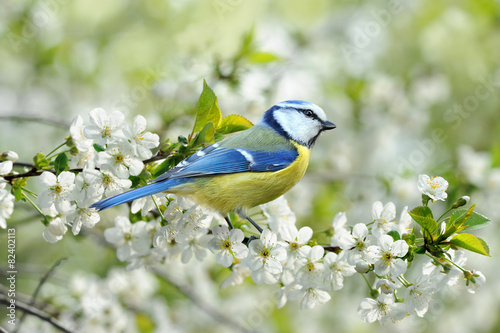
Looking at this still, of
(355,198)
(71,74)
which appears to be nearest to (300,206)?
(355,198)

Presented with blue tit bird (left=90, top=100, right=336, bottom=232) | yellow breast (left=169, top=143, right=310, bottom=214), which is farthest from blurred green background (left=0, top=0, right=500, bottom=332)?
yellow breast (left=169, top=143, right=310, bottom=214)

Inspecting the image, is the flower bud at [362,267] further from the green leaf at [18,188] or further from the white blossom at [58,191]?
the green leaf at [18,188]

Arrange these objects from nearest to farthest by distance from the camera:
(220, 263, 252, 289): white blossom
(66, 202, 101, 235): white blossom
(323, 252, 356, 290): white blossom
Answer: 1. (66, 202, 101, 235): white blossom
2. (323, 252, 356, 290): white blossom
3. (220, 263, 252, 289): white blossom

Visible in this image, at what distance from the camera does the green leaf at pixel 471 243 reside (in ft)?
4.63

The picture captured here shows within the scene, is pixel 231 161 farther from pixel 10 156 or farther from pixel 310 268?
pixel 10 156

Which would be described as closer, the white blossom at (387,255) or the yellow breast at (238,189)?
the white blossom at (387,255)

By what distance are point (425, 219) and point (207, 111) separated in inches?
27.4

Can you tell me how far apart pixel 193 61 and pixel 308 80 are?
1301 mm

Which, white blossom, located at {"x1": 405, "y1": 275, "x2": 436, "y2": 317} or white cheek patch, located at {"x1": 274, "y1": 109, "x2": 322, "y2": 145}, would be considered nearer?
white blossom, located at {"x1": 405, "y1": 275, "x2": 436, "y2": 317}

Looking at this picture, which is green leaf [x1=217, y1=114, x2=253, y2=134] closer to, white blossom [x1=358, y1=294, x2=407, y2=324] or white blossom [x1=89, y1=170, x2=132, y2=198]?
white blossom [x1=89, y1=170, x2=132, y2=198]

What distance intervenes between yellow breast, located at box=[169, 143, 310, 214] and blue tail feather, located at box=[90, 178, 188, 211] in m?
0.15

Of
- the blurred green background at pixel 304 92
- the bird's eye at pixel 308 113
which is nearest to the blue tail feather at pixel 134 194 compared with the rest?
the bird's eye at pixel 308 113

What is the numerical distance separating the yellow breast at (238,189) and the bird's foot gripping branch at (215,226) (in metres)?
0.02

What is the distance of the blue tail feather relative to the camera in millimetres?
1411
